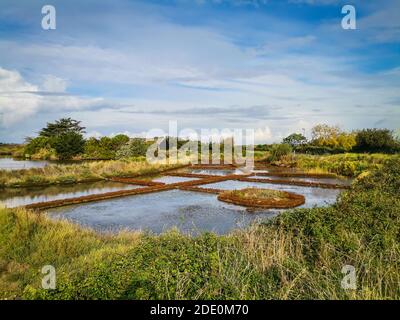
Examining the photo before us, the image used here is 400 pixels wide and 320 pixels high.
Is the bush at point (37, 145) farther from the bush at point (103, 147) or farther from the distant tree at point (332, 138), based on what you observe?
the distant tree at point (332, 138)

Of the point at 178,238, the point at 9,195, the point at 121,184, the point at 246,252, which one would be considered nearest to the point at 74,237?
the point at 178,238

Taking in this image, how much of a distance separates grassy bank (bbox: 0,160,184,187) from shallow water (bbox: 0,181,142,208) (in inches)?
34.4

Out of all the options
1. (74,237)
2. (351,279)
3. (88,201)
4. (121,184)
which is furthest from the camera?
(121,184)

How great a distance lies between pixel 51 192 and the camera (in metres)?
13.7

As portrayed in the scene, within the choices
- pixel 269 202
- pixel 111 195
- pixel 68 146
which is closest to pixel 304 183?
pixel 269 202

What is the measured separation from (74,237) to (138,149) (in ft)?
77.7

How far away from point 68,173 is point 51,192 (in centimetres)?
367

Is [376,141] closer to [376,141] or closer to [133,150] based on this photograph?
[376,141]

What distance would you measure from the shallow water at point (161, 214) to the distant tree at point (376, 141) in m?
20.7

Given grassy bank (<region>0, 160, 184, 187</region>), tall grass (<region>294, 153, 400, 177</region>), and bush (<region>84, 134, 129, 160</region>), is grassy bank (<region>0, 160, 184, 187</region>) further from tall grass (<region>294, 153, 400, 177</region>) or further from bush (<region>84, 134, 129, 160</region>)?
bush (<region>84, 134, 129, 160</region>)

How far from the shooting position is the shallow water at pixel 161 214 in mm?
8305
